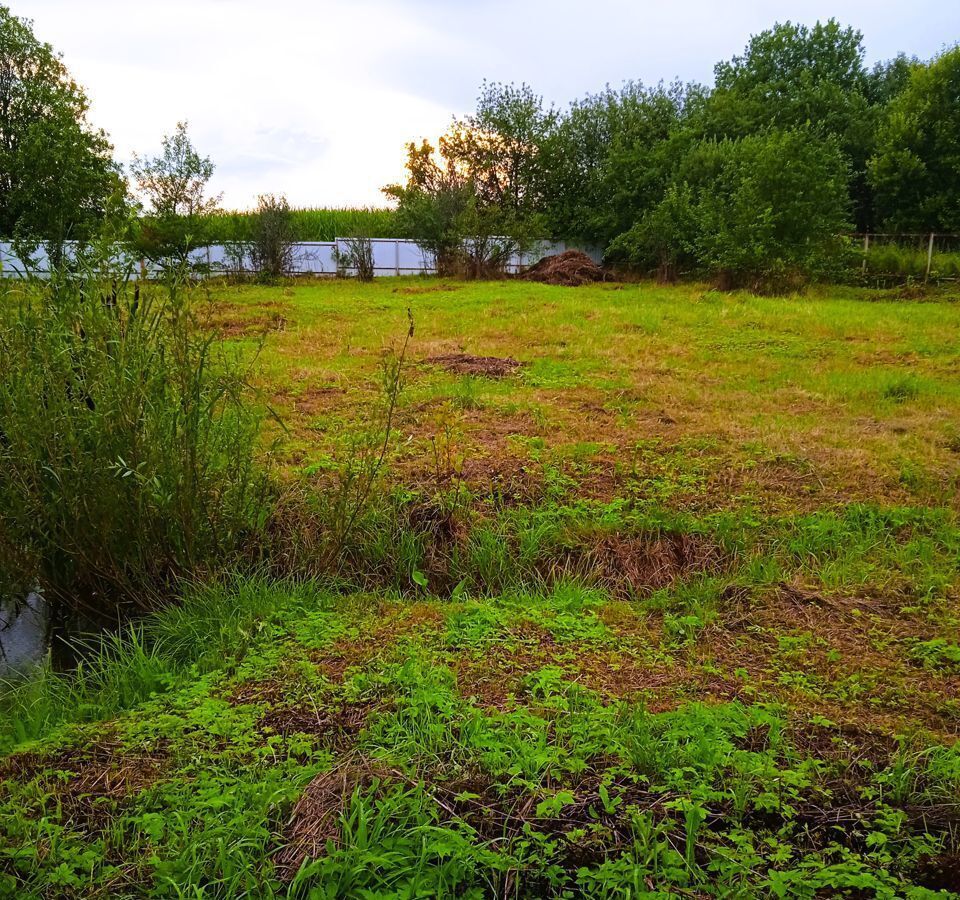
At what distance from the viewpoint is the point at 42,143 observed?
23.4 metres

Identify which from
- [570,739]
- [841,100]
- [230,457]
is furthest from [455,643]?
[841,100]

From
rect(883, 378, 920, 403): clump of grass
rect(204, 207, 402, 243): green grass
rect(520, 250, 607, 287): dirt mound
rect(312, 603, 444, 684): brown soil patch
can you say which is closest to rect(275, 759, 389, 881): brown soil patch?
rect(312, 603, 444, 684): brown soil patch

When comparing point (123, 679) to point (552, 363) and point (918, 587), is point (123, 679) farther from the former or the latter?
point (552, 363)

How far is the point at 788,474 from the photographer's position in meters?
5.19

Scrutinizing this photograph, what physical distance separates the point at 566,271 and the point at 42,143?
16718 millimetres

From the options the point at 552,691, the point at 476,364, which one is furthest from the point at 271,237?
the point at 552,691

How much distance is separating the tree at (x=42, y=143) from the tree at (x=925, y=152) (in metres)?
24.0

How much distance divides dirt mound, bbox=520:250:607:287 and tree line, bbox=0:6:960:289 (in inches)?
59.5

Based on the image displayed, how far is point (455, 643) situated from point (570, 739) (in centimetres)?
87

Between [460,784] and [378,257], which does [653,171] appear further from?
[460,784]

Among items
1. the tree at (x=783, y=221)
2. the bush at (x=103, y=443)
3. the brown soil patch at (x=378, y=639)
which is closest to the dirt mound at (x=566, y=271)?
the tree at (x=783, y=221)

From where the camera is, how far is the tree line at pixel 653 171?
53.5 ft

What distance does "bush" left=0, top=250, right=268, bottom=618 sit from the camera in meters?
3.38

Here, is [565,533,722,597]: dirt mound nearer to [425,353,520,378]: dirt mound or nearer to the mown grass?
the mown grass
